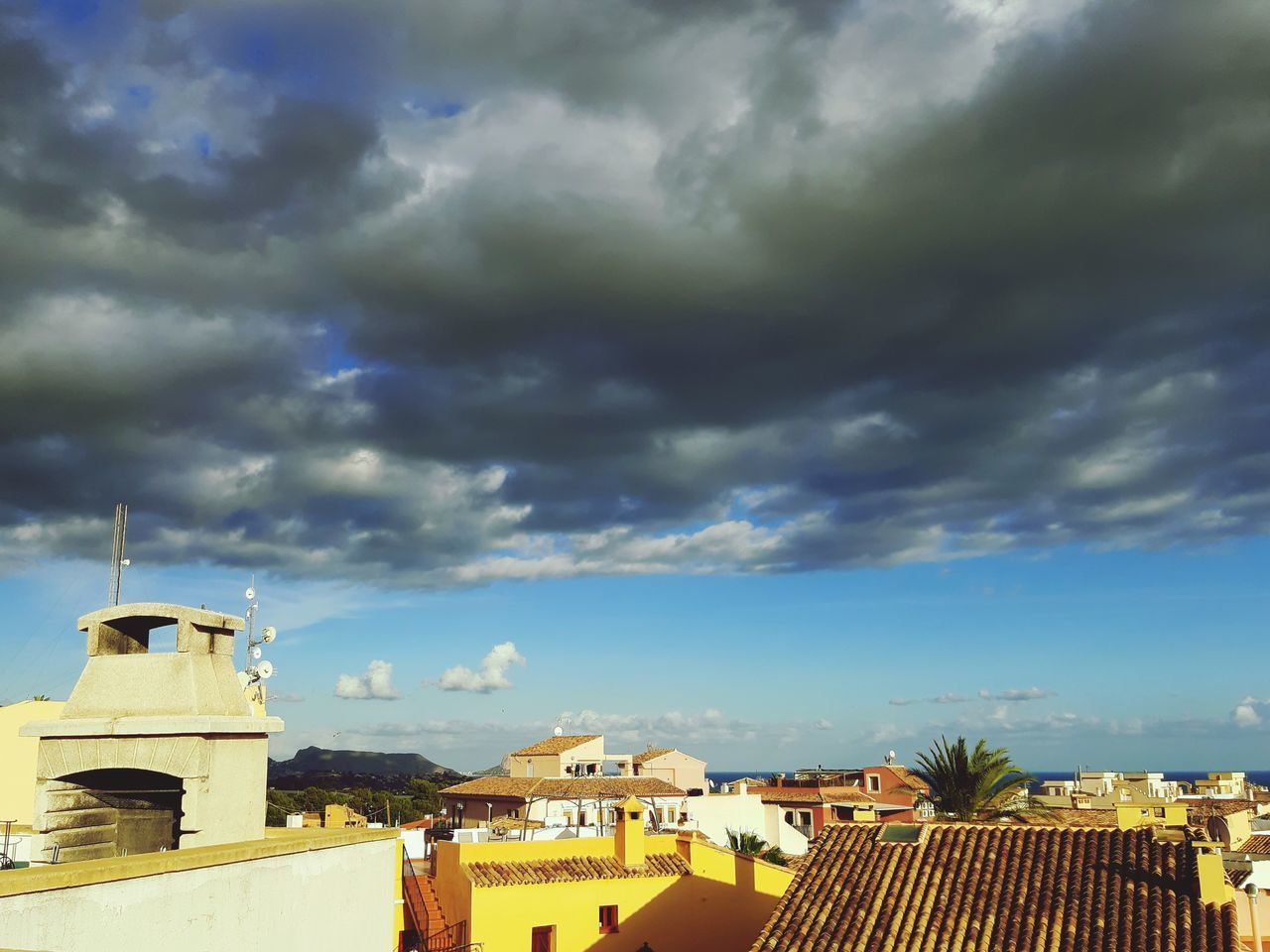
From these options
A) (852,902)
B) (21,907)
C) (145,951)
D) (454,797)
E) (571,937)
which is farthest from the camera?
(454,797)

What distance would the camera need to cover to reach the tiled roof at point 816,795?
65.5 metres

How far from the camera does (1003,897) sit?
20.7 m

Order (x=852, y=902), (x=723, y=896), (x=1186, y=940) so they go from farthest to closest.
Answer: (x=723, y=896)
(x=852, y=902)
(x=1186, y=940)

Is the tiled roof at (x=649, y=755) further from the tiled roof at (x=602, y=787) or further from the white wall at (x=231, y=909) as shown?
the white wall at (x=231, y=909)

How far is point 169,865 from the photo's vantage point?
7715mm

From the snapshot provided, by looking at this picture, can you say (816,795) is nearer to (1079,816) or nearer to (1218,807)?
(1079,816)

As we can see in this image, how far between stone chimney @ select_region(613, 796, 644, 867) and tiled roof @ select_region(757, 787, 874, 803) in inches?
1445

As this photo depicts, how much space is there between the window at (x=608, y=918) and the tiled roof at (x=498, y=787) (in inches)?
1253

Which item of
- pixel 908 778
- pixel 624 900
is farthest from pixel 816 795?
pixel 624 900

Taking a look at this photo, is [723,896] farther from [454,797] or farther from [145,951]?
[454,797]

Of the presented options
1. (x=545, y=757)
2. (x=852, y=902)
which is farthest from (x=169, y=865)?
(x=545, y=757)

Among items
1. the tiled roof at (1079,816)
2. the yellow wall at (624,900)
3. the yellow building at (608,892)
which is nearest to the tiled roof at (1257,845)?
the tiled roof at (1079,816)

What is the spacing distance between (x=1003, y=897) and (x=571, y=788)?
4302 centimetres

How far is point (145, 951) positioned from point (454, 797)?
62.7 metres
